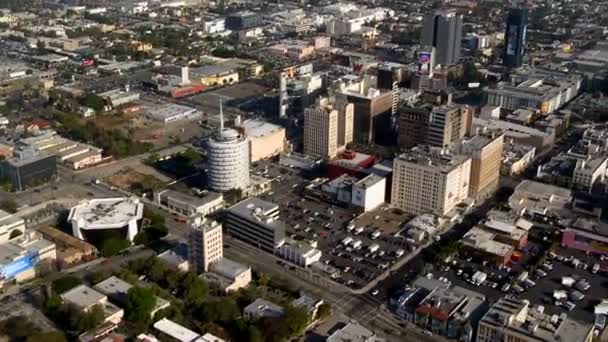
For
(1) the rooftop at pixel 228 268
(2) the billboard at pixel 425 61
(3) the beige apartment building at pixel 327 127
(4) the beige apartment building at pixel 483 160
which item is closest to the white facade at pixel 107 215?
(1) the rooftop at pixel 228 268

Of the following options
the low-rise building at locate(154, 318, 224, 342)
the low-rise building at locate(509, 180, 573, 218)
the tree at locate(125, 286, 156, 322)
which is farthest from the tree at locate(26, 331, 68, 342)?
the low-rise building at locate(509, 180, 573, 218)

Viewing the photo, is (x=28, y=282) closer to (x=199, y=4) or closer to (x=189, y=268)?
(x=189, y=268)

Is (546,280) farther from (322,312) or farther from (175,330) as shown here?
(175,330)

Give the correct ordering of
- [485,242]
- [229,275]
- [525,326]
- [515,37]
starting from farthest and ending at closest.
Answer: [515,37] < [485,242] < [229,275] < [525,326]

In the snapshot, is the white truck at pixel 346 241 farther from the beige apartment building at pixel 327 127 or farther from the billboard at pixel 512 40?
the billboard at pixel 512 40

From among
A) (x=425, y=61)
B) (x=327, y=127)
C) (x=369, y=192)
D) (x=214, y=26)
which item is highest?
(x=425, y=61)

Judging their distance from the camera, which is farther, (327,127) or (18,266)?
(327,127)

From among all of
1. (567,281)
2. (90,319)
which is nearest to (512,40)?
(567,281)
